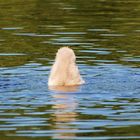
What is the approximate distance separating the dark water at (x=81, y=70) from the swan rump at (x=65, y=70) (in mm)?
211

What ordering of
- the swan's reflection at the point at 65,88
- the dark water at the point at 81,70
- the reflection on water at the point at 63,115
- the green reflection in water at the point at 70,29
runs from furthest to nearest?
the green reflection in water at the point at 70,29
the swan's reflection at the point at 65,88
the dark water at the point at 81,70
the reflection on water at the point at 63,115

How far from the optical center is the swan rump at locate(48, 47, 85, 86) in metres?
16.0

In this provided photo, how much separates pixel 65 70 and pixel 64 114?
7.12 feet

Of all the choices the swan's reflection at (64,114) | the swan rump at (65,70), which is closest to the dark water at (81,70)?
the swan's reflection at (64,114)

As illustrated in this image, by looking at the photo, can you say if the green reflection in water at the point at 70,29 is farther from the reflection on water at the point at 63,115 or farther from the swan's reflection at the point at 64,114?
the reflection on water at the point at 63,115

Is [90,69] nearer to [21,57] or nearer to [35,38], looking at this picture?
[21,57]

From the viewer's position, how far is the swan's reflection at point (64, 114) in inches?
502

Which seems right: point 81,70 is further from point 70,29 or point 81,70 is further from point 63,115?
point 70,29

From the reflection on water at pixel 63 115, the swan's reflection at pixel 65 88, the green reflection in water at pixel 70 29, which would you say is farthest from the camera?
the green reflection in water at pixel 70 29

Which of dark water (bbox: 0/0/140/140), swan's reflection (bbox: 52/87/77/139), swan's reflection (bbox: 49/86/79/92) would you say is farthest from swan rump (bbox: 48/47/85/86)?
swan's reflection (bbox: 52/87/77/139)

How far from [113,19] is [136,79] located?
32.7ft

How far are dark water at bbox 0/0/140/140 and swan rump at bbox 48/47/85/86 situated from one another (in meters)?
0.21

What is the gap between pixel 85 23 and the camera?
83.2ft

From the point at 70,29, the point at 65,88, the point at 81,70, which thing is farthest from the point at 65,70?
the point at 70,29
